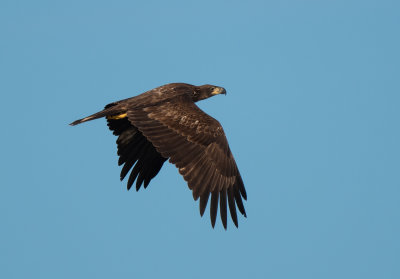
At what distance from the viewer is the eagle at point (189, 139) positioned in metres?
13.5

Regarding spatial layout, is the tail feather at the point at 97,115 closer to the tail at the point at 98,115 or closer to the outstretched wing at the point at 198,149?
the tail at the point at 98,115

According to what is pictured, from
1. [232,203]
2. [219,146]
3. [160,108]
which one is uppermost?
[160,108]

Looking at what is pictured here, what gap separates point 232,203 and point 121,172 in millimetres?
3359

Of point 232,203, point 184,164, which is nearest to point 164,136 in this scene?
point 184,164

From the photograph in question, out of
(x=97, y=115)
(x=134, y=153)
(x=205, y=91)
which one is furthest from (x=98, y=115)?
(x=205, y=91)

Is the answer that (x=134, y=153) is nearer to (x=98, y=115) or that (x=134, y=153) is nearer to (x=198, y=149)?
(x=98, y=115)

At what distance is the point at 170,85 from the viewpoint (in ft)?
52.1

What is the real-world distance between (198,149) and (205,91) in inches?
124

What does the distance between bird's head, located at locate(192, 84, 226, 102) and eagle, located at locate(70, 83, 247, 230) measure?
789mm

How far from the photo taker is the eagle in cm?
1351

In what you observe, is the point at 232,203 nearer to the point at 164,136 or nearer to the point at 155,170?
the point at 164,136

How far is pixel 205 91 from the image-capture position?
55.0ft

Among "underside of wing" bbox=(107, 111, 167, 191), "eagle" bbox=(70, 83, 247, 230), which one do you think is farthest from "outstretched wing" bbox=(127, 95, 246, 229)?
"underside of wing" bbox=(107, 111, 167, 191)

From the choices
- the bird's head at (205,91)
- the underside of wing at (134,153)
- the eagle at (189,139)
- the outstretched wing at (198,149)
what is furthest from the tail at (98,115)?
the bird's head at (205,91)
